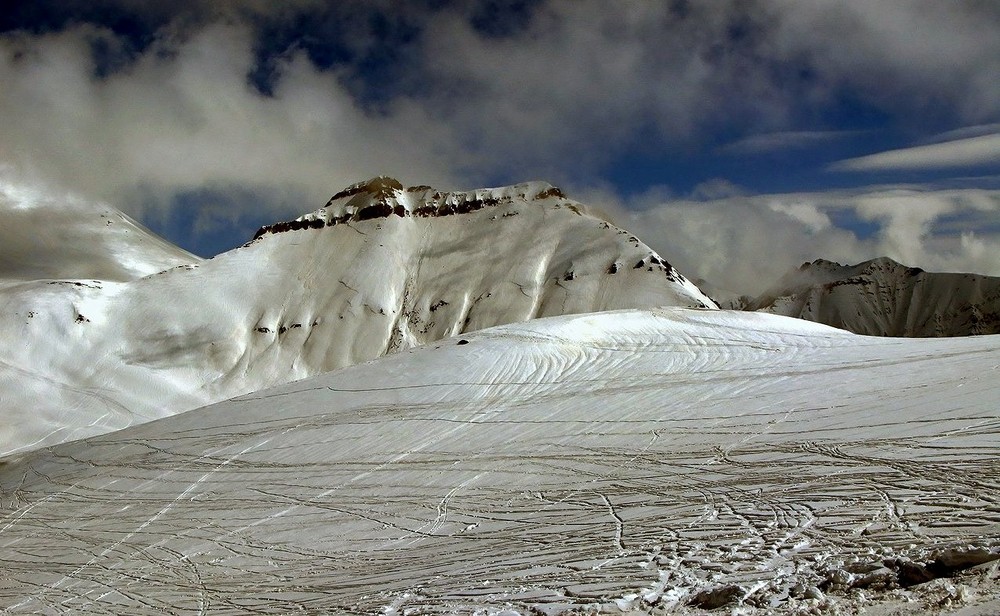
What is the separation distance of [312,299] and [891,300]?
11008 cm

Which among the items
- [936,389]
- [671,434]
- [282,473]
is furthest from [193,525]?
[936,389]

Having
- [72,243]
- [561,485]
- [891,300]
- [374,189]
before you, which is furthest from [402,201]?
[891,300]

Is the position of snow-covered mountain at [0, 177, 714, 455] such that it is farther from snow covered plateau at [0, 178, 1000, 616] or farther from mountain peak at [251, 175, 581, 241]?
snow covered plateau at [0, 178, 1000, 616]

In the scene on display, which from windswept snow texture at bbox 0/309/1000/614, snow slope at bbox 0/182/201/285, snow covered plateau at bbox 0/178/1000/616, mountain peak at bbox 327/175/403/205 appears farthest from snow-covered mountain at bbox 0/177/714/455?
windswept snow texture at bbox 0/309/1000/614

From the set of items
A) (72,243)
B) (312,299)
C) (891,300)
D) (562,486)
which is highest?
(891,300)

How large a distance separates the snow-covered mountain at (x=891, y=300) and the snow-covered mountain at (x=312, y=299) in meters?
73.9

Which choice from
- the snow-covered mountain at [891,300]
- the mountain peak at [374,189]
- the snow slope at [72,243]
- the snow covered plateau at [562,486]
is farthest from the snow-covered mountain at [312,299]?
the snow-covered mountain at [891,300]

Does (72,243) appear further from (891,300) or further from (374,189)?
(891,300)

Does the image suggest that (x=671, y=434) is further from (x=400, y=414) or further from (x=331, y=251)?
(x=331, y=251)

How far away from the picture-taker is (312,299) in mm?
86375

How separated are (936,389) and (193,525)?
1464 centimetres

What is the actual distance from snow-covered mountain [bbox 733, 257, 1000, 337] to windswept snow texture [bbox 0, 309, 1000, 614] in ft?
428

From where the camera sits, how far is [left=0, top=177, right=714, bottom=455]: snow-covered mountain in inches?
2712

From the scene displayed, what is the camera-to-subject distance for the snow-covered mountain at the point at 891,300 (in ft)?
449
